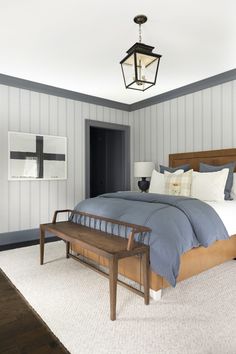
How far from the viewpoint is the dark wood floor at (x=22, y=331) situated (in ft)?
5.06

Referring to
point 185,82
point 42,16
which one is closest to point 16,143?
point 42,16

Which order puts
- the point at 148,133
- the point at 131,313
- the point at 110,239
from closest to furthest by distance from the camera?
the point at 131,313, the point at 110,239, the point at 148,133

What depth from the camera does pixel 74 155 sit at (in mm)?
4617

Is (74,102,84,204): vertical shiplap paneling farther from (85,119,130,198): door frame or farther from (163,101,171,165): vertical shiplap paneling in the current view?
(163,101,171,165): vertical shiplap paneling

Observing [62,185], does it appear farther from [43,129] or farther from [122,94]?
[122,94]

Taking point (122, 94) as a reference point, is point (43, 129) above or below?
below

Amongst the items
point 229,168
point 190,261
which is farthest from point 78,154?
point 190,261

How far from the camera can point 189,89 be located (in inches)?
167

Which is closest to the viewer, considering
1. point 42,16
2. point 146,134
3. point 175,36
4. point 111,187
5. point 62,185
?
point 42,16

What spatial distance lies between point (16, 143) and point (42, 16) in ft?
6.75

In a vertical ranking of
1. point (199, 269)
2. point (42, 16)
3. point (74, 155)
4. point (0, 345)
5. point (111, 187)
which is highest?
point (42, 16)

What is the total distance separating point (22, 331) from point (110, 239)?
93 centimetres

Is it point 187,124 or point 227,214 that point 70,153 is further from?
point 227,214

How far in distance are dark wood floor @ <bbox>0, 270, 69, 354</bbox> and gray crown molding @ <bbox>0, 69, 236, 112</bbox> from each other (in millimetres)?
3083
